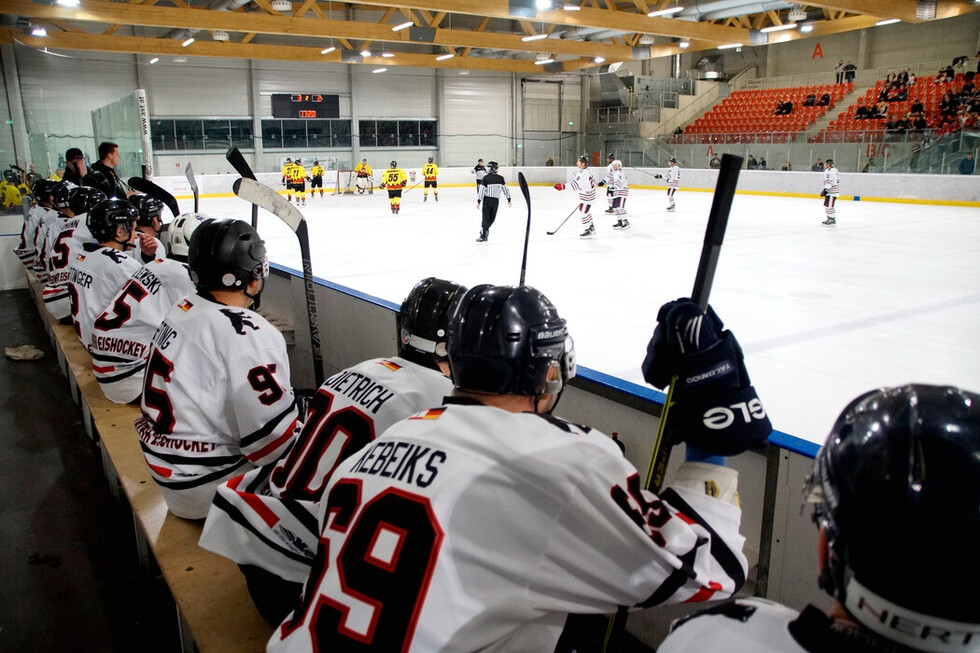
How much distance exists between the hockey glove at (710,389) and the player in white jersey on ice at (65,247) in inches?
163

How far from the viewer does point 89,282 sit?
4227mm

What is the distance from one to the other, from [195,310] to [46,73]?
21.9 meters

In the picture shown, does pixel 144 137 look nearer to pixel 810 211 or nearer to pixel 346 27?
pixel 346 27

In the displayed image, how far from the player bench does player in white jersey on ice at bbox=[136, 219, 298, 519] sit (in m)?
0.11

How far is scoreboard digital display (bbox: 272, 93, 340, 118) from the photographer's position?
78.9 ft

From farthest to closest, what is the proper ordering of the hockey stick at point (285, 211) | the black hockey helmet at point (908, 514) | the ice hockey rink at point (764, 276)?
the ice hockey rink at point (764, 276)
the hockey stick at point (285, 211)
the black hockey helmet at point (908, 514)

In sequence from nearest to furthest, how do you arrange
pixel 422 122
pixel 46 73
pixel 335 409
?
pixel 335 409
pixel 46 73
pixel 422 122

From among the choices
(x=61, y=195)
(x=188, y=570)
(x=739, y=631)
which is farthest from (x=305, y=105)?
(x=739, y=631)

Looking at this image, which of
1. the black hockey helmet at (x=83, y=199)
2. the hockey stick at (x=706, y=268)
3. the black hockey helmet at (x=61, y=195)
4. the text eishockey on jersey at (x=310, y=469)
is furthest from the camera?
the black hockey helmet at (x=61, y=195)

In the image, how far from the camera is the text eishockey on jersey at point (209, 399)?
2.20 m

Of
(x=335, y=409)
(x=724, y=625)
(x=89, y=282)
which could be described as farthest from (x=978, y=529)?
(x=89, y=282)

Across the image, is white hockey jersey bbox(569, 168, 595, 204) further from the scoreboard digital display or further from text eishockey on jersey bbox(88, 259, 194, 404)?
the scoreboard digital display

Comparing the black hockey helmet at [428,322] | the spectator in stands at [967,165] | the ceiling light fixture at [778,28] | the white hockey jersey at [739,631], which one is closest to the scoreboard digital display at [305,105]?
the ceiling light fixture at [778,28]

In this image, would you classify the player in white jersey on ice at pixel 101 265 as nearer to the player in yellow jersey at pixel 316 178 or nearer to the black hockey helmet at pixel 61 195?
the black hockey helmet at pixel 61 195
